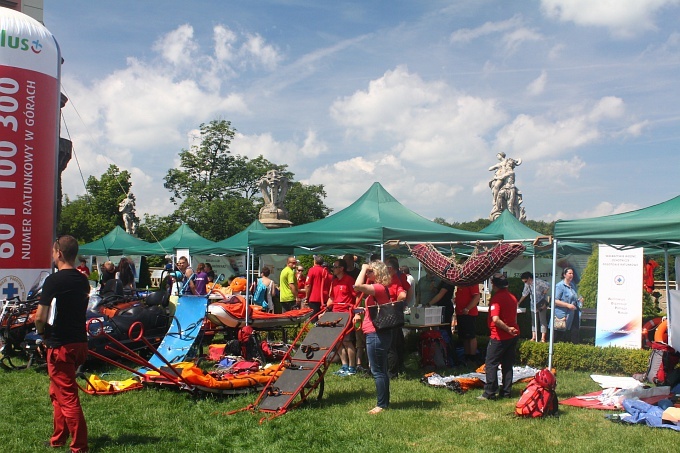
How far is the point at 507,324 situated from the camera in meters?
7.70

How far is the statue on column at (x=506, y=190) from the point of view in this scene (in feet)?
87.3

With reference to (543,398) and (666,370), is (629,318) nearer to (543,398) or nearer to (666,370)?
(666,370)

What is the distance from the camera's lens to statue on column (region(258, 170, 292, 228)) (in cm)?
2670

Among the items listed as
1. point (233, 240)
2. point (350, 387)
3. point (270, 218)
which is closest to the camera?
point (350, 387)

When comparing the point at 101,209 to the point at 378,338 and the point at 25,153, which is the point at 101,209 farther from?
the point at 378,338

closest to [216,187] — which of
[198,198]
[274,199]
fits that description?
[198,198]

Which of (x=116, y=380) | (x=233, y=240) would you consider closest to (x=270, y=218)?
(x=233, y=240)

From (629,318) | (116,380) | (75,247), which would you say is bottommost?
(116,380)

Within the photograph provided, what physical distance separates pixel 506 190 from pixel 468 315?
57.0 feet

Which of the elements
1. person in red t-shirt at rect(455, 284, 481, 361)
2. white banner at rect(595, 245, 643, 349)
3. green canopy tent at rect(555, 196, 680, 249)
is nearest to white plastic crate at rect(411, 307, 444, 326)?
person in red t-shirt at rect(455, 284, 481, 361)

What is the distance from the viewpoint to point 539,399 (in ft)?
22.4

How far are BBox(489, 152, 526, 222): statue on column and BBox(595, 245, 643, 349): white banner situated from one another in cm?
1486

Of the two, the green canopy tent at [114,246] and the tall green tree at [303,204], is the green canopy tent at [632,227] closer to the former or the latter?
the green canopy tent at [114,246]

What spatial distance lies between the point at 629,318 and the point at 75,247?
31.8 feet
